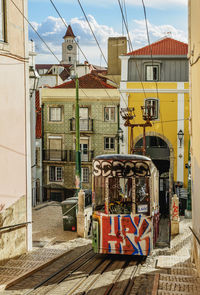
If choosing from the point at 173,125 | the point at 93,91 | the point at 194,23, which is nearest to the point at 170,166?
the point at 173,125

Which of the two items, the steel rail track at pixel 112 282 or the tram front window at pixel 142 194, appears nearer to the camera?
the steel rail track at pixel 112 282

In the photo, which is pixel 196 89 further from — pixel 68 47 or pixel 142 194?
pixel 68 47

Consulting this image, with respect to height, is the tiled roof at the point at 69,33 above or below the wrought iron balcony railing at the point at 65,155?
above

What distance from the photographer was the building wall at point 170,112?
2586 cm

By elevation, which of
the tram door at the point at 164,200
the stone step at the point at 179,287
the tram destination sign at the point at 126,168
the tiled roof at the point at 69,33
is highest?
the tiled roof at the point at 69,33

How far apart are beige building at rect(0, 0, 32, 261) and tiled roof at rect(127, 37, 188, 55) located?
16.5m

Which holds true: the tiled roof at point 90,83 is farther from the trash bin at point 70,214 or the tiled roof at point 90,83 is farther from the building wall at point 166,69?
the trash bin at point 70,214

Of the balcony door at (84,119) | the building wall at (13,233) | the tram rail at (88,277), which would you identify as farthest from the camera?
the balcony door at (84,119)

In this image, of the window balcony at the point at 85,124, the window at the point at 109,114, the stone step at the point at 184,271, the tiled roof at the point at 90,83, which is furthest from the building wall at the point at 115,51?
the stone step at the point at 184,271

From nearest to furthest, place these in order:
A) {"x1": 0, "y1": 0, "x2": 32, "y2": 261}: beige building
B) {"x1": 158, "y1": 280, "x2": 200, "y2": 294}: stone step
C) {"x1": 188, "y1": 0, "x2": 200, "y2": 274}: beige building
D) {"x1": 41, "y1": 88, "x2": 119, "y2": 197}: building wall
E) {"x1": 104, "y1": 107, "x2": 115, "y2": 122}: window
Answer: {"x1": 158, "y1": 280, "x2": 200, "y2": 294}: stone step, {"x1": 188, "y1": 0, "x2": 200, "y2": 274}: beige building, {"x1": 0, "y1": 0, "x2": 32, "y2": 261}: beige building, {"x1": 104, "y1": 107, "x2": 115, "y2": 122}: window, {"x1": 41, "y1": 88, "x2": 119, "y2": 197}: building wall

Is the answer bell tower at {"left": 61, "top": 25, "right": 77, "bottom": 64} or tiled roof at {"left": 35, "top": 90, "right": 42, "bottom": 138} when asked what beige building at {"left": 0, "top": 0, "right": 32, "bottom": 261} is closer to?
tiled roof at {"left": 35, "top": 90, "right": 42, "bottom": 138}

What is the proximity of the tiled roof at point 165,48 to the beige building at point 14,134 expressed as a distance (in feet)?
54.2

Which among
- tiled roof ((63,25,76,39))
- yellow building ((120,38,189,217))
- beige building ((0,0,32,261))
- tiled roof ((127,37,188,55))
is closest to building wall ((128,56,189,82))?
yellow building ((120,38,189,217))

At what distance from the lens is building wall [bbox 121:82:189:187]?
84.8 ft
